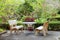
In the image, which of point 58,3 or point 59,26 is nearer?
point 59,26

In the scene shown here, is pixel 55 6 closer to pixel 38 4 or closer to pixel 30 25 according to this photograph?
pixel 38 4

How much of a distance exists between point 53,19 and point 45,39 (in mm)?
5834

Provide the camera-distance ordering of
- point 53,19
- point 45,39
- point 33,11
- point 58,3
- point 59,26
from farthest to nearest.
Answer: point 33,11 < point 58,3 < point 53,19 < point 59,26 < point 45,39

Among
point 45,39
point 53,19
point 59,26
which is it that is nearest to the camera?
point 45,39

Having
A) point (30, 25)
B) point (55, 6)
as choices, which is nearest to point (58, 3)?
point (55, 6)

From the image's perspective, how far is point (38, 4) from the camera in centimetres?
1599

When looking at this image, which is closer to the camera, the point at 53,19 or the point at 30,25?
the point at 30,25

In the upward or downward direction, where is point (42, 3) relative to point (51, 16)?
upward

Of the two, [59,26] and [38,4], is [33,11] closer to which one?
[38,4]

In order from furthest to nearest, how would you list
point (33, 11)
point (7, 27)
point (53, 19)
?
point (33, 11), point (53, 19), point (7, 27)

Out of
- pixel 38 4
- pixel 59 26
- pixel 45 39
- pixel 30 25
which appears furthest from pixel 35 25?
pixel 45 39

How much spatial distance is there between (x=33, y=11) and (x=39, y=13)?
2.19 feet

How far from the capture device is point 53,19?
14711 millimetres

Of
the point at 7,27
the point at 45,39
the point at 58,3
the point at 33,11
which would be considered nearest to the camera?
the point at 45,39
